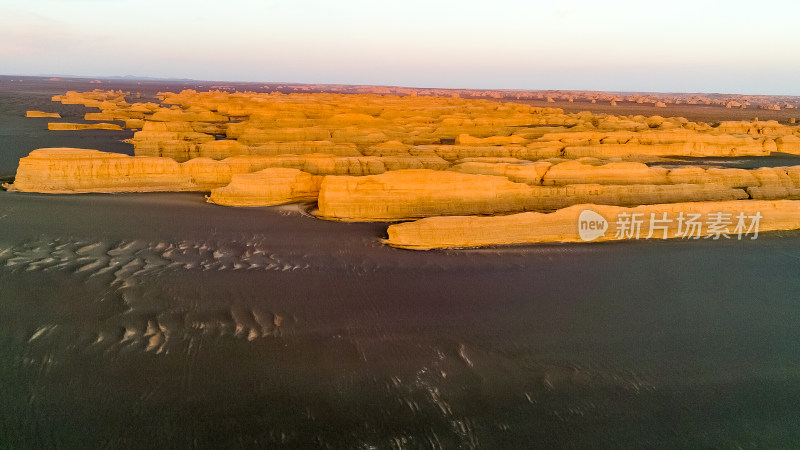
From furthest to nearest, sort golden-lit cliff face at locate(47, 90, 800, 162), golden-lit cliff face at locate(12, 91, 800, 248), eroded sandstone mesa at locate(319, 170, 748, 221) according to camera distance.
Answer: golden-lit cliff face at locate(47, 90, 800, 162) → eroded sandstone mesa at locate(319, 170, 748, 221) → golden-lit cliff face at locate(12, 91, 800, 248)

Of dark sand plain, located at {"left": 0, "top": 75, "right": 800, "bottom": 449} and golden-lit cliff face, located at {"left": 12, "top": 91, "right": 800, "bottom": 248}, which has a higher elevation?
golden-lit cliff face, located at {"left": 12, "top": 91, "right": 800, "bottom": 248}

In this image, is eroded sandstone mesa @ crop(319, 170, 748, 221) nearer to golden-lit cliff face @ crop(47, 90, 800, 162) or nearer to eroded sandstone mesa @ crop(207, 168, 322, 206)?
eroded sandstone mesa @ crop(207, 168, 322, 206)

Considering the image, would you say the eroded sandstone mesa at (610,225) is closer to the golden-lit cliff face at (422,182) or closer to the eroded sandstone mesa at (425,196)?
the golden-lit cliff face at (422,182)

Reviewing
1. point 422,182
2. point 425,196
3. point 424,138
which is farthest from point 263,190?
point 424,138

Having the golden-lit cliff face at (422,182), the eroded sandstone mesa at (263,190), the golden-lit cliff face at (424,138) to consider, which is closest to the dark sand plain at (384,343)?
the golden-lit cliff face at (422,182)

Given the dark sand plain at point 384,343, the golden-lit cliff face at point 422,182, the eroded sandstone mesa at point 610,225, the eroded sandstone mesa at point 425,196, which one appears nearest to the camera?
the dark sand plain at point 384,343

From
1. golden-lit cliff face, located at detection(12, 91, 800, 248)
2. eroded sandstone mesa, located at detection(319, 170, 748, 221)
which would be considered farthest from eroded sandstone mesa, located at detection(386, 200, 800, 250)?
eroded sandstone mesa, located at detection(319, 170, 748, 221)

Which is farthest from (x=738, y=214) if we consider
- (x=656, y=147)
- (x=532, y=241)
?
(x=656, y=147)
